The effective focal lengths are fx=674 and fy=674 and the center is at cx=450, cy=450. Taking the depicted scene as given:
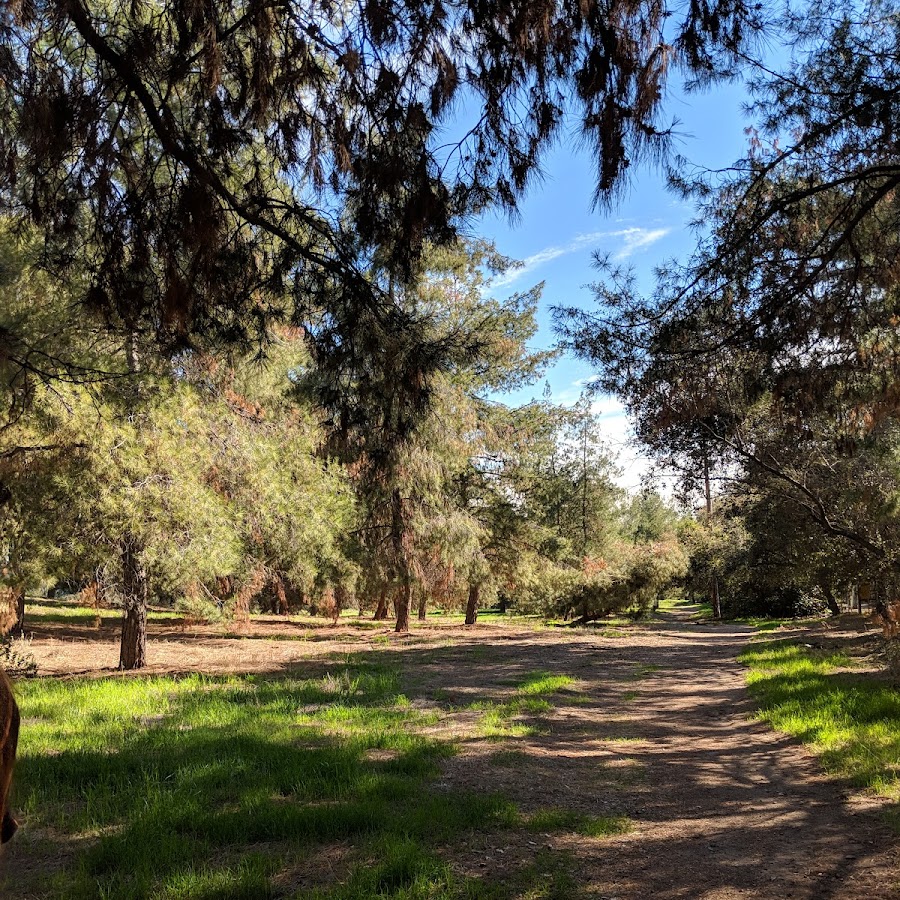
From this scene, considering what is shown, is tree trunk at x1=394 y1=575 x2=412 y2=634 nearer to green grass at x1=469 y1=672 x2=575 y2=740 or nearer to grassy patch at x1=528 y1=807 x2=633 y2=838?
green grass at x1=469 y1=672 x2=575 y2=740

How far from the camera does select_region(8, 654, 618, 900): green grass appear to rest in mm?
3588

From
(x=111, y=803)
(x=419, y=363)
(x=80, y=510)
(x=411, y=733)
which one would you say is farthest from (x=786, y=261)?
(x=80, y=510)

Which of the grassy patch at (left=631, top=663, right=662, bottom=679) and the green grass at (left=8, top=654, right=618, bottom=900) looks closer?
the green grass at (left=8, top=654, right=618, bottom=900)

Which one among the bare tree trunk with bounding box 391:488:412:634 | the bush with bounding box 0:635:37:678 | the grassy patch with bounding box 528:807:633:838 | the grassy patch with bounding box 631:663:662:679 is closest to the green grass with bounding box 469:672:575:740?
the grassy patch with bounding box 631:663:662:679

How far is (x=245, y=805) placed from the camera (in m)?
4.58

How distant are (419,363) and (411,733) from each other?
4.18 m

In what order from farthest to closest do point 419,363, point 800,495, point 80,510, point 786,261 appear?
point 800,495, point 80,510, point 786,261, point 419,363

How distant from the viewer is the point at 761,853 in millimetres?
4098

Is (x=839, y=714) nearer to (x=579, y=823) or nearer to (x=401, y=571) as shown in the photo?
(x=579, y=823)

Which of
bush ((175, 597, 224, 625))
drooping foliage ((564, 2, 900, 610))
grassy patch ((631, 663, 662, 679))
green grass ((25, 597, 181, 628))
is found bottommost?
green grass ((25, 597, 181, 628))

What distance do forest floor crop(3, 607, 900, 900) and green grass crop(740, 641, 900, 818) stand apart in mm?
203

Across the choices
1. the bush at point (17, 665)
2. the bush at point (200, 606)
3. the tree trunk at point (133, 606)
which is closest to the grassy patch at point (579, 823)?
the tree trunk at point (133, 606)

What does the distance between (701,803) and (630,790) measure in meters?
0.57

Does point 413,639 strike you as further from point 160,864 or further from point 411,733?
point 160,864
